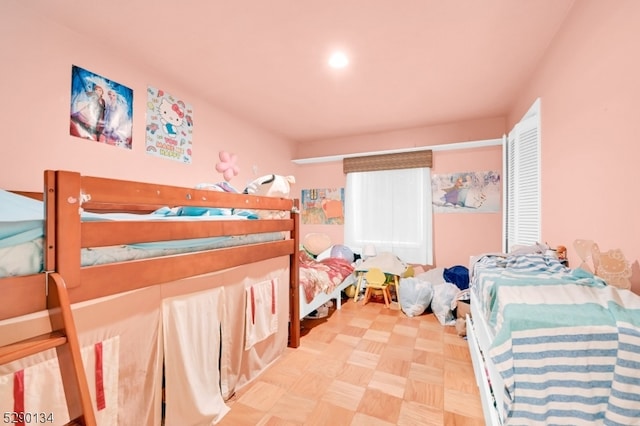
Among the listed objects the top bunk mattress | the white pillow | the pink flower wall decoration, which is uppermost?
the pink flower wall decoration

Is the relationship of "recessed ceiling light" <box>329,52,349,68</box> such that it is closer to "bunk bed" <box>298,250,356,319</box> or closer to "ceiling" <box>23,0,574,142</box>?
"ceiling" <box>23,0,574,142</box>

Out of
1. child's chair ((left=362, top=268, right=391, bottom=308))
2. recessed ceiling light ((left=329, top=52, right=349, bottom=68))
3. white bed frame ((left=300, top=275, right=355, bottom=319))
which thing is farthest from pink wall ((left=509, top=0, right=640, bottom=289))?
white bed frame ((left=300, top=275, right=355, bottom=319))

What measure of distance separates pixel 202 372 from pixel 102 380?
1.78ft

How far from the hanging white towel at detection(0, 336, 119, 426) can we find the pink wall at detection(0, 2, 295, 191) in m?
1.31

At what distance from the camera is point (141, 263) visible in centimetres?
119

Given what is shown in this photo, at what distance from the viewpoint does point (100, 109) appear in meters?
1.99

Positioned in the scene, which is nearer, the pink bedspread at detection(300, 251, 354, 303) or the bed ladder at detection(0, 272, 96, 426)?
the bed ladder at detection(0, 272, 96, 426)

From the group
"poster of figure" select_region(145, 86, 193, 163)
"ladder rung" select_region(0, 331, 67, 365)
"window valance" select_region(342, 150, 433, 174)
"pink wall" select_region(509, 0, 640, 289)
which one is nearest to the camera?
"ladder rung" select_region(0, 331, 67, 365)

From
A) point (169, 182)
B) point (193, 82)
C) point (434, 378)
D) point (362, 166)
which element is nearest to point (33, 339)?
point (169, 182)

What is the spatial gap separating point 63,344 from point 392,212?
3586mm

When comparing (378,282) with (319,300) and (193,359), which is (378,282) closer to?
(319,300)

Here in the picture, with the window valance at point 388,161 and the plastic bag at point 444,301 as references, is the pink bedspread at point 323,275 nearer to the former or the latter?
the plastic bag at point 444,301

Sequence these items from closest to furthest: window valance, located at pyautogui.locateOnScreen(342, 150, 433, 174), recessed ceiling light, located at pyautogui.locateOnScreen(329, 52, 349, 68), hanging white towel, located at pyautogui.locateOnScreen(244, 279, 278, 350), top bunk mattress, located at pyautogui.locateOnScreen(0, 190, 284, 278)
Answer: top bunk mattress, located at pyautogui.locateOnScreen(0, 190, 284, 278) < hanging white towel, located at pyautogui.locateOnScreen(244, 279, 278, 350) < recessed ceiling light, located at pyautogui.locateOnScreen(329, 52, 349, 68) < window valance, located at pyautogui.locateOnScreen(342, 150, 433, 174)

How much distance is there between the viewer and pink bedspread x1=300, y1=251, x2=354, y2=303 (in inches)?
103
